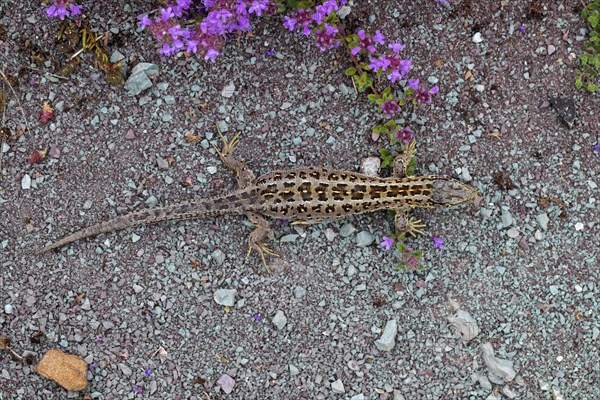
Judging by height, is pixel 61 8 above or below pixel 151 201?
above

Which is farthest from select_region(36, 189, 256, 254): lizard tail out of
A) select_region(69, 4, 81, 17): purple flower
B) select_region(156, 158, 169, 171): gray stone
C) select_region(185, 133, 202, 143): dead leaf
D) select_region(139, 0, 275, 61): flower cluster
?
select_region(69, 4, 81, 17): purple flower

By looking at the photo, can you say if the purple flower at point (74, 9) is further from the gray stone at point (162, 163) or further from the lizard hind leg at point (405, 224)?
the lizard hind leg at point (405, 224)

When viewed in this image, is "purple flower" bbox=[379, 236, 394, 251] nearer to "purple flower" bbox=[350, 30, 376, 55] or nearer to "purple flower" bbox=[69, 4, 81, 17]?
"purple flower" bbox=[350, 30, 376, 55]

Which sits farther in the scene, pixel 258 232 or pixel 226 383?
pixel 226 383

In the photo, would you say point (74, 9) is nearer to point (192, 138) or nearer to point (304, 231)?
point (192, 138)

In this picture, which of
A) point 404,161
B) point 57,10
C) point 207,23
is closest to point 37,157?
point 57,10

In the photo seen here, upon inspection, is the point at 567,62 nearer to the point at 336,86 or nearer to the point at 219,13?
Result: the point at 336,86

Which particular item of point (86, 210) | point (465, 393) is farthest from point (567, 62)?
point (86, 210)
